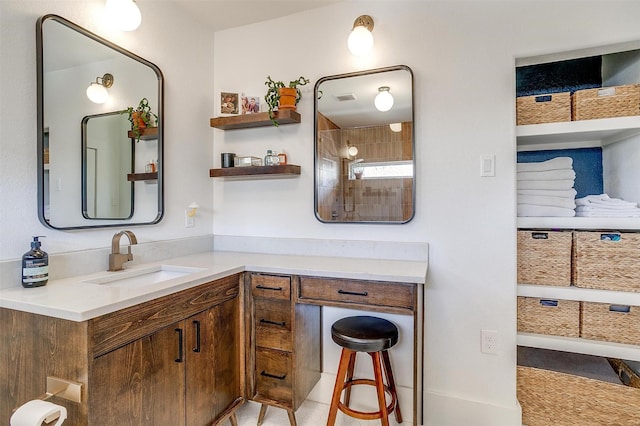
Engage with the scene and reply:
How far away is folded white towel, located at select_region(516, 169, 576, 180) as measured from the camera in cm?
165

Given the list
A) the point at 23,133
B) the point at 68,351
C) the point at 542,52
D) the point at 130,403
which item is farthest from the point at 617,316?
the point at 23,133

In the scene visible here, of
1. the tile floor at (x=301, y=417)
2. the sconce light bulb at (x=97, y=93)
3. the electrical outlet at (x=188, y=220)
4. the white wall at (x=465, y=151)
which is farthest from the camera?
the electrical outlet at (x=188, y=220)

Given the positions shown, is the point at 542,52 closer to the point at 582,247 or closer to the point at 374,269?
the point at 582,247

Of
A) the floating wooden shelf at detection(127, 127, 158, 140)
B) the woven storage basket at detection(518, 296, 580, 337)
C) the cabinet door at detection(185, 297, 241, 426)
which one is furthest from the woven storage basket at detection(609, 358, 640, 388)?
the floating wooden shelf at detection(127, 127, 158, 140)

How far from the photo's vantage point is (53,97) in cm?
141

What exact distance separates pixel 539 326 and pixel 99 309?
2011 millimetres

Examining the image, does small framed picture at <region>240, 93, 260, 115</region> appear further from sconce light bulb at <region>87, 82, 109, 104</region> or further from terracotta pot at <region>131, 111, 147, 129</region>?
sconce light bulb at <region>87, 82, 109, 104</region>

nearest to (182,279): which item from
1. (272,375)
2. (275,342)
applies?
(275,342)

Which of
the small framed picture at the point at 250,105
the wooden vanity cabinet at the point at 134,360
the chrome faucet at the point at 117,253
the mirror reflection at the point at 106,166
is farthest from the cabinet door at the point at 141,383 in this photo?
the small framed picture at the point at 250,105

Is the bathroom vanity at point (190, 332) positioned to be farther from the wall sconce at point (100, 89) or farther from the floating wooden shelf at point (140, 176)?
the wall sconce at point (100, 89)

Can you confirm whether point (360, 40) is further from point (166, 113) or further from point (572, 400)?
point (572, 400)

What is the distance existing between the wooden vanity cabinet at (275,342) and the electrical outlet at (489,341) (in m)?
0.98

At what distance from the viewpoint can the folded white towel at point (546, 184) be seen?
166 centimetres

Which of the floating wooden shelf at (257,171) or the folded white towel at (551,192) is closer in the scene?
the folded white towel at (551,192)
